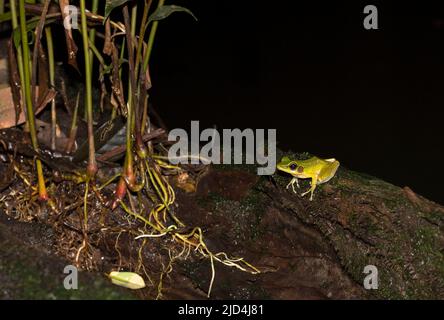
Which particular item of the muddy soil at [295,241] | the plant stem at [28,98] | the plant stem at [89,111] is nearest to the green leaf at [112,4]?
the plant stem at [89,111]

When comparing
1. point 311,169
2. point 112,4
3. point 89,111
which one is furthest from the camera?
point 311,169

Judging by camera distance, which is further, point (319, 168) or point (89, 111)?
point (319, 168)

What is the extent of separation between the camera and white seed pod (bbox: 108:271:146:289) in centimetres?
109

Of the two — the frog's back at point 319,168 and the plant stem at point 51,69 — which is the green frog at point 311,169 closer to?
the frog's back at point 319,168

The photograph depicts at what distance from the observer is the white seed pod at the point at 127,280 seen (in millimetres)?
1086

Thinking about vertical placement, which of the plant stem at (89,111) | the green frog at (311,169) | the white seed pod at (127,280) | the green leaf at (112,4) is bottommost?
the white seed pod at (127,280)

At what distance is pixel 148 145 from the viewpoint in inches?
49.0

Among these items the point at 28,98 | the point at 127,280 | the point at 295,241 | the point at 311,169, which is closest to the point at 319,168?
the point at 311,169

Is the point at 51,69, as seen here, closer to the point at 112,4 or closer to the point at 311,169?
the point at 112,4

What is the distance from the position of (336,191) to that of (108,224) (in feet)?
1.67

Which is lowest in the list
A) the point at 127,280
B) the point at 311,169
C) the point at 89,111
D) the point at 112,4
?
the point at 127,280

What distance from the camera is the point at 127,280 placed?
1.09m

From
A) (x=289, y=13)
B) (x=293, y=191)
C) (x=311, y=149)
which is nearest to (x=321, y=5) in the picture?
(x=289, y=13)

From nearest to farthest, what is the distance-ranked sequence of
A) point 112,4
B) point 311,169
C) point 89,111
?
point 112,4, point 89,111, point 311,169
